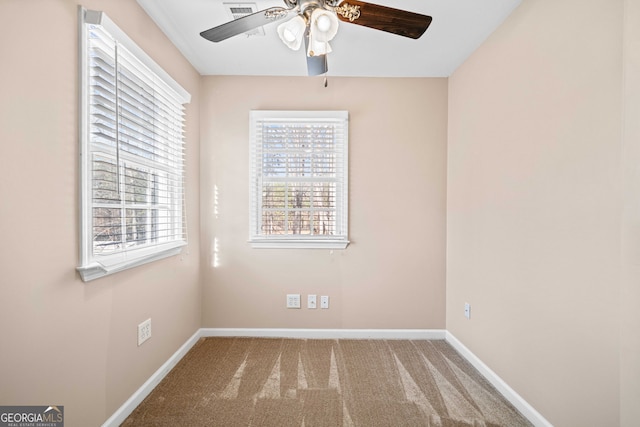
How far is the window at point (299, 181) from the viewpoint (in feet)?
9.20

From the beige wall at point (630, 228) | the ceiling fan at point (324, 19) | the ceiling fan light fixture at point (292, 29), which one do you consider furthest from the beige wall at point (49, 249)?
the beige wall at point (630, 228)

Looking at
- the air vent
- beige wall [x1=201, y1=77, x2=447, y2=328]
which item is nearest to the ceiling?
the air vent

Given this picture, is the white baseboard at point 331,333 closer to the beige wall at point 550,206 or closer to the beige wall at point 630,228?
the beige wall at point 550,206

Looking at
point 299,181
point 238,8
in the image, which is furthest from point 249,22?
point 299,181

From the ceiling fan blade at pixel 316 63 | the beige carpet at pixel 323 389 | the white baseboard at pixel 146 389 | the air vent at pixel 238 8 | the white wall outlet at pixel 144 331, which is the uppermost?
the air vent at pixel 238 8

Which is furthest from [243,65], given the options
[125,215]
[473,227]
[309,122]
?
[473,227]

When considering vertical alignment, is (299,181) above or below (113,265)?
above

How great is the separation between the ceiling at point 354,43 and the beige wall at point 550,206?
0.20 m

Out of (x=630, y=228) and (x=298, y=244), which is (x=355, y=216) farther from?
(x=630, y=228)

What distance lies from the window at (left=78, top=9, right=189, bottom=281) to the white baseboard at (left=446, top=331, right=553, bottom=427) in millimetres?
2414

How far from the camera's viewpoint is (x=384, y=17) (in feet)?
4.44

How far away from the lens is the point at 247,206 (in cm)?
282

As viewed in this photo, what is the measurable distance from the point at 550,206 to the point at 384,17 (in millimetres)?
1283

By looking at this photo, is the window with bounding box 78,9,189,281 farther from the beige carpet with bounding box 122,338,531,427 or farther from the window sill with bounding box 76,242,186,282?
the beige carpet with bounding box 122,338,531,427
